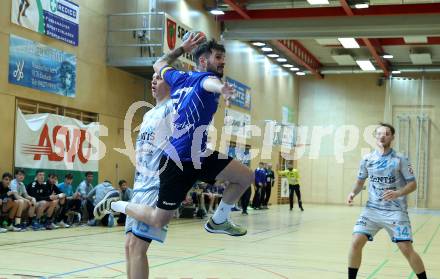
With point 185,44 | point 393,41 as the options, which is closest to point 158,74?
point 185,44

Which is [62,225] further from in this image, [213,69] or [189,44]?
[213,69]

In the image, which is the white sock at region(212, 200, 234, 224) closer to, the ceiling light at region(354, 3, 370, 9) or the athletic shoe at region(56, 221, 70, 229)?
the athletic shoe at region(56, 221, 70, 229)

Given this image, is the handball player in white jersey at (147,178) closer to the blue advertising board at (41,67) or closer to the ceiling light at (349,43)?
the blue advertising board at (41,67)

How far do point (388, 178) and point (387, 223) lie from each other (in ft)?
1.64

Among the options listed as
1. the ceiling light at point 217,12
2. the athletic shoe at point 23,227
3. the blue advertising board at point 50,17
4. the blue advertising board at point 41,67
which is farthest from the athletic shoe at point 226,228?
the ceiling light at point 217,12

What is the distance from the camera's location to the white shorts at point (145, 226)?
4.93 m

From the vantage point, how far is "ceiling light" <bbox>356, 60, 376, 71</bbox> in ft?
103

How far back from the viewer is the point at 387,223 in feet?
21.8

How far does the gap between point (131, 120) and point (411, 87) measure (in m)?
20.9

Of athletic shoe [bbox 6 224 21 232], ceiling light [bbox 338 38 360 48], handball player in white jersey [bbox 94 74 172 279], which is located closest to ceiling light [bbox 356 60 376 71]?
ceiling light [bbox 338 38 360 48]

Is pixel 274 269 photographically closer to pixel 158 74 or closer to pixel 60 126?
pixel 158 74

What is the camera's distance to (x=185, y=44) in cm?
515

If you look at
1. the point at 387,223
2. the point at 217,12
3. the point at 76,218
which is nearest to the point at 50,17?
the point at 76,218

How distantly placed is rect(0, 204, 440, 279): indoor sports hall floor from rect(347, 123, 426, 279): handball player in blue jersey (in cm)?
150
